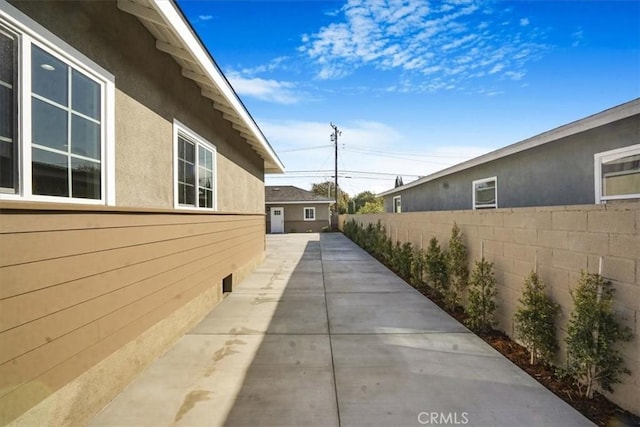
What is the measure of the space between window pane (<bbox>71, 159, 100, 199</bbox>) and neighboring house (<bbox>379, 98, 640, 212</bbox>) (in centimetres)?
695

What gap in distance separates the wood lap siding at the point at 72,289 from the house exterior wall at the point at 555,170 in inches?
272

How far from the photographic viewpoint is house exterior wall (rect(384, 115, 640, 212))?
529 centimetres

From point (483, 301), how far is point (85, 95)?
16.4 ft

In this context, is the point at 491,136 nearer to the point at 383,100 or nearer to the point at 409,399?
the point at 383,100

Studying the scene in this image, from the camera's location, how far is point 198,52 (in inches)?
160

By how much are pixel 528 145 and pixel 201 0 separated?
7.00 metres

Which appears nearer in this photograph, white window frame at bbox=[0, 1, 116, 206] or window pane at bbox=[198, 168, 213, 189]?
white window frame at bbox=[0, 1, 116, 206]

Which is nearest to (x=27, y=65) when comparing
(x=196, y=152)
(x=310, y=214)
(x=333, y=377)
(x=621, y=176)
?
(x=196, y=152)

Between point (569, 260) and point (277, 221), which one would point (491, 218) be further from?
point (277, 221)

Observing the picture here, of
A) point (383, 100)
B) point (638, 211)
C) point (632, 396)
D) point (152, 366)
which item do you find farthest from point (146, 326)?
point (383, 100)

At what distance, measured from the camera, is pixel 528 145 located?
6.96 meters

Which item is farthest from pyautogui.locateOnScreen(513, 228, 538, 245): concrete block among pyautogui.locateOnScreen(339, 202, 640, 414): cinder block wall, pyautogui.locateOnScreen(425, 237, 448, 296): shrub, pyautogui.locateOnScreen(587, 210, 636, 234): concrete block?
pyautogui.locateOnScreen(425, 237, 448, 296): shrub

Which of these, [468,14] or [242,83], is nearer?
[468,14]
